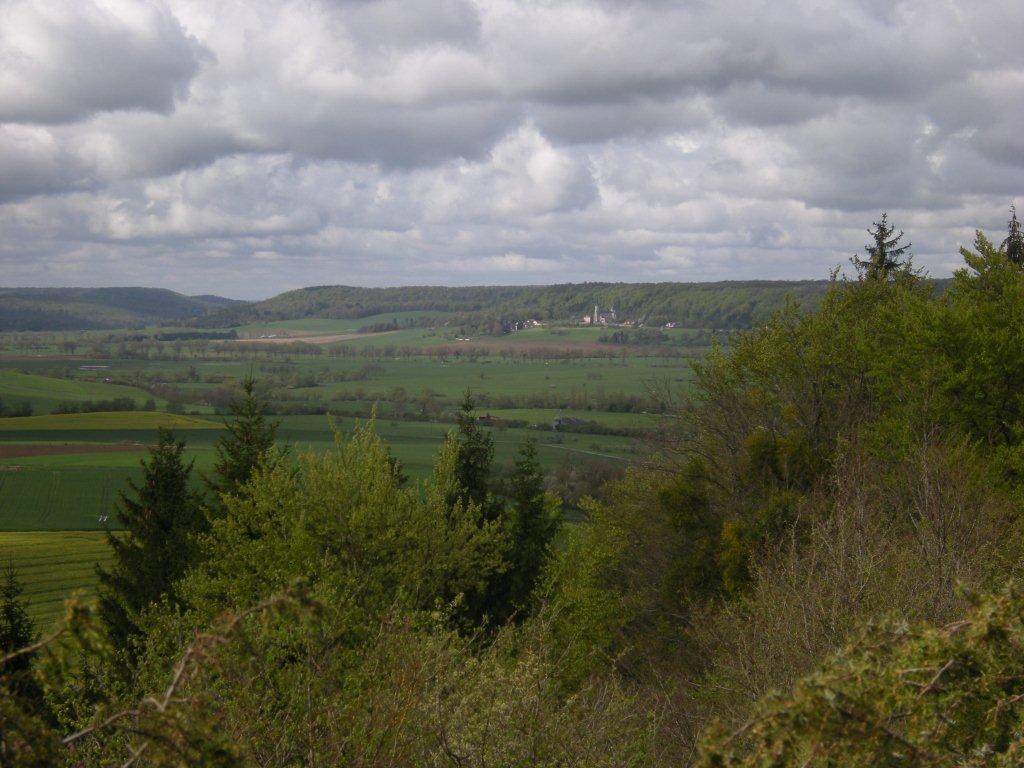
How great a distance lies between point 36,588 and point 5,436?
34781mm

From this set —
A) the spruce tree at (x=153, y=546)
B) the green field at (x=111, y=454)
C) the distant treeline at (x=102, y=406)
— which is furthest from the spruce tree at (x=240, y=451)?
the distant treeline at (x=102, y=406)

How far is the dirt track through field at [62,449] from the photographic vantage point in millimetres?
61406

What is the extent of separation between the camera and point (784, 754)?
4.45 metres

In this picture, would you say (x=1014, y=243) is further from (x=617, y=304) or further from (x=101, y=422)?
(x=617, y=304)

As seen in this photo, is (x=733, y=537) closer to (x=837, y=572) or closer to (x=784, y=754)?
(x=837, y=572)

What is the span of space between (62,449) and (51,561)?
83.1 feet

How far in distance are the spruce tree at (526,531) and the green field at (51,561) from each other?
635 inches

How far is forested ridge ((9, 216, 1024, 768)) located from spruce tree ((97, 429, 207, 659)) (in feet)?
0.28

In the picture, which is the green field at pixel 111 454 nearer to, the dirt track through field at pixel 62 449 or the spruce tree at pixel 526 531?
the dirt track through field at pixel 62 449

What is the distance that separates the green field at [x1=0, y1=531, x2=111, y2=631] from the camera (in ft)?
116

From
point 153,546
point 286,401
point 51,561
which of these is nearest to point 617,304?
point 286,401

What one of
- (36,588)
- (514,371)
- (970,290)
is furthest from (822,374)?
(514,371)

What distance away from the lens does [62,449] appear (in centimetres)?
6381

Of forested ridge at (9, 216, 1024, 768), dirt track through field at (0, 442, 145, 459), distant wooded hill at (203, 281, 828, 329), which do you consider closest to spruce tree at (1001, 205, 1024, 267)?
forested ridge at (9, 216, 1024, 768)
